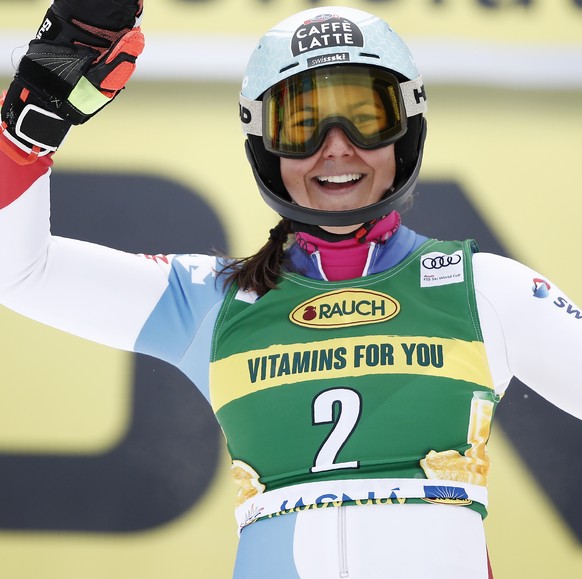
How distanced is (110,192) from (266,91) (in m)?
1.34

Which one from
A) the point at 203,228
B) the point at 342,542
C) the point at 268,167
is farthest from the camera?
the point at 203,228

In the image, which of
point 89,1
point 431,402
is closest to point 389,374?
point 431,402

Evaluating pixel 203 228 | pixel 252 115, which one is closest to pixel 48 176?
pixel 252 115

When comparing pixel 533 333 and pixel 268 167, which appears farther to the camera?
pixel 268 167

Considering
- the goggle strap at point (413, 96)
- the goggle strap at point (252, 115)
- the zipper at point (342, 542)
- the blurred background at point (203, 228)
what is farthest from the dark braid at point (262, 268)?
the blurred background at point (203, 228)

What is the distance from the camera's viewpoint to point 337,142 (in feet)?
7.02

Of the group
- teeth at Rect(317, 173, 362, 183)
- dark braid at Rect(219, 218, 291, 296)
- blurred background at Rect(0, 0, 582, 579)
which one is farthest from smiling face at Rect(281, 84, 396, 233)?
blurred background at Rect(0, 0, 582, 579)

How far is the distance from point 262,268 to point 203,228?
1.22m

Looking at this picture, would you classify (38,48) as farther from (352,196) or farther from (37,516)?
(37,516)

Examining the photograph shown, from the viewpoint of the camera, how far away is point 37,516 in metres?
3.24

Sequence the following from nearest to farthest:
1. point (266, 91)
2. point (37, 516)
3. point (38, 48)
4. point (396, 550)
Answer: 1. point (396, 550)
2. point (38, 48)
3. point (266, 91)
4. point (37, 516)

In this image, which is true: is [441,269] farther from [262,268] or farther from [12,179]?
[12,179]

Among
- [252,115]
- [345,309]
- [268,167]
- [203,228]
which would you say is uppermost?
[252,115]

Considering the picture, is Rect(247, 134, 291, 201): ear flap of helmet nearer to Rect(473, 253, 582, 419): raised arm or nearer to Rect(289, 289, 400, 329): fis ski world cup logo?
Rect(289, 289, 400, 329): fis ski world cup logo
